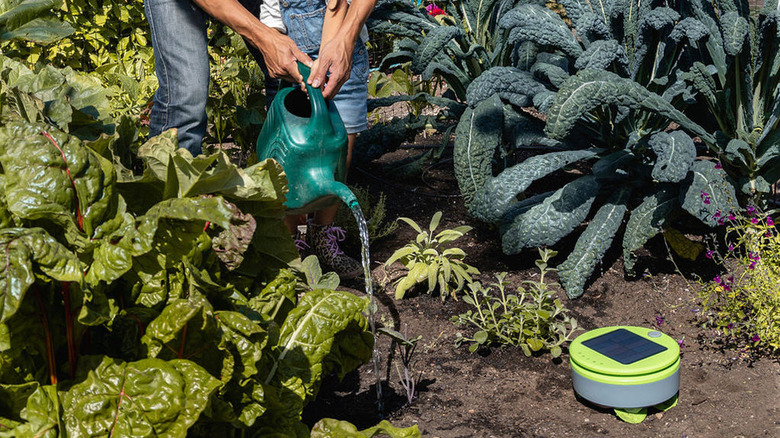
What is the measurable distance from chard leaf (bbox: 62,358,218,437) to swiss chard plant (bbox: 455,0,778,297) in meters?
1.70

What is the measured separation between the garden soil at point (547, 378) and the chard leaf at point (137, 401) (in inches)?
38.6

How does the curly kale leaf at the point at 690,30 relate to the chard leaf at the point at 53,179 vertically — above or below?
below

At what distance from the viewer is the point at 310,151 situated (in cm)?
232

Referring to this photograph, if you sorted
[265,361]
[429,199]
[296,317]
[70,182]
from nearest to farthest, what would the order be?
[70,182] → [265,361] → [296,317] → [429,199]

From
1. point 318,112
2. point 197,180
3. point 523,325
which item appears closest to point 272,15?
point 318,112

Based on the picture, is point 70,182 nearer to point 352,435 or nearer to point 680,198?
point 352,435

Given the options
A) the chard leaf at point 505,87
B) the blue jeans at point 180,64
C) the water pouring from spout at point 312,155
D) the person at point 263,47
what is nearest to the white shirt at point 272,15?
the person at point 263,47

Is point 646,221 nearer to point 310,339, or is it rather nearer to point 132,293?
point 310,339

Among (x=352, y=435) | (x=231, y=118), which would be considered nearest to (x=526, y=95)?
(x=231, y=118)

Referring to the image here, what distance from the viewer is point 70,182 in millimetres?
1344

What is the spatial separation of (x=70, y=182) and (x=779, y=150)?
2.49 meters

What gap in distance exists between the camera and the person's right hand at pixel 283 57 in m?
2.45

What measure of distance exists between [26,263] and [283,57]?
→ 1.42 metres

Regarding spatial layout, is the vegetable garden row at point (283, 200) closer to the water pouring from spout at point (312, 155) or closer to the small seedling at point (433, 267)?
the small seedling at point (433, 267)
